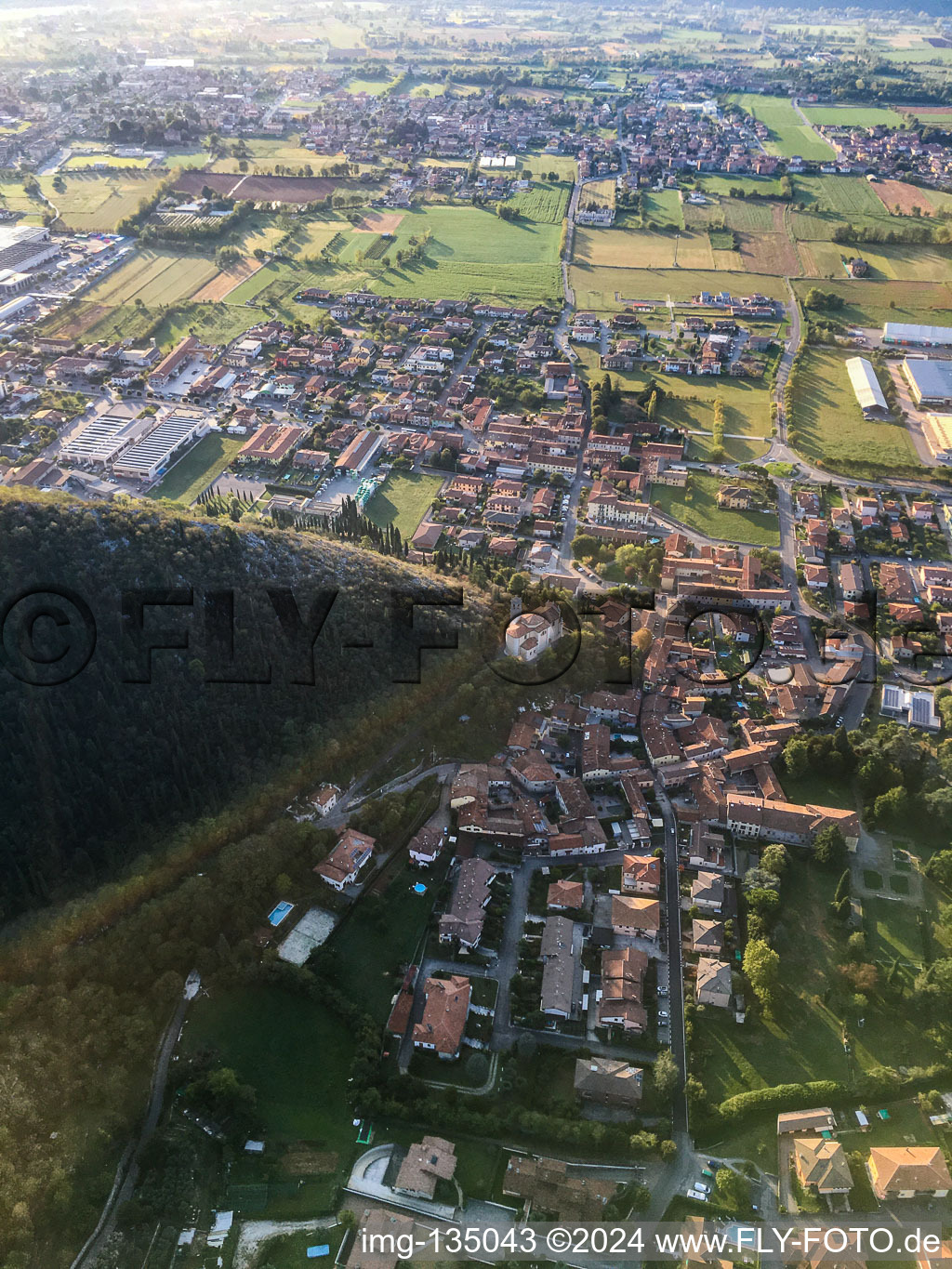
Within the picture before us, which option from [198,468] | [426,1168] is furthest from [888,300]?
[426,1168]

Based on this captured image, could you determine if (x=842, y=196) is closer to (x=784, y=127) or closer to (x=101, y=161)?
(x=784, y=127)

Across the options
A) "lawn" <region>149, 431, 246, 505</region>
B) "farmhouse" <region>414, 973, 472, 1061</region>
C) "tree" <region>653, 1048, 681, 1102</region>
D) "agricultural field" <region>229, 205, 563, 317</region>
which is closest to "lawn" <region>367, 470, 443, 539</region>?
"lawn" <region>149, 431, 246, 505</region>

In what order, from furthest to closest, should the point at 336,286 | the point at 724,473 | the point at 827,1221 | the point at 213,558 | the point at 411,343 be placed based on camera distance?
the point at 336,286 → the point at 411,343 → the point at 724,473 → the point at 213,558 → the point at 827,1221

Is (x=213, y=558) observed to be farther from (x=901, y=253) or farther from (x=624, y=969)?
(x=901, y=253)

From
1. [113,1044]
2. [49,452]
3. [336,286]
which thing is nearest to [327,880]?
[113,1044]

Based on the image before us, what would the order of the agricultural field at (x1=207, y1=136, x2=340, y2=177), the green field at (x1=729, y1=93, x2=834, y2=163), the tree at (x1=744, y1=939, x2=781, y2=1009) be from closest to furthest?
the tree at (x1=744, y1=939, x2=781, y2=1009) < the agricultural field at (x1=207, y1=136, x2=340, y2=177) < the green field at (x1=729, y1=93, x2=834, y2=163)

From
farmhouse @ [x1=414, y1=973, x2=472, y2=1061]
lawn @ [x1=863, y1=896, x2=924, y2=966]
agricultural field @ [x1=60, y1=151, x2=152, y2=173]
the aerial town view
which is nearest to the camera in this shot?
the aerial town view

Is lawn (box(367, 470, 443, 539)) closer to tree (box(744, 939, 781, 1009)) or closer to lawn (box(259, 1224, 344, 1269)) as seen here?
tree (box(744, 939, 781, 1009))
